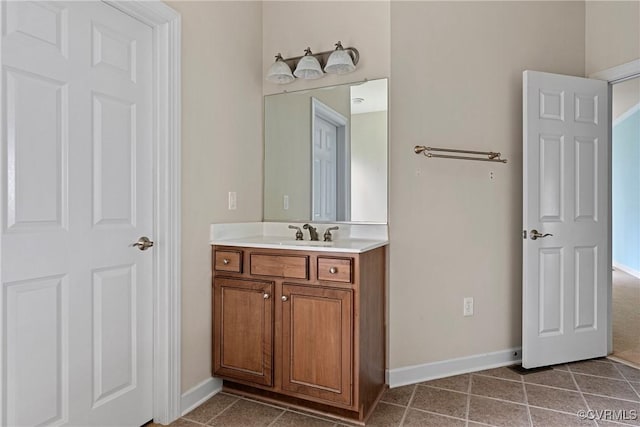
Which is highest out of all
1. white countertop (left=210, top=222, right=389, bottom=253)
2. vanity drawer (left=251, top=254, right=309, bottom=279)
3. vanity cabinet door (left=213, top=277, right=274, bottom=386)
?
white countertop (left=210, top=222, right=389, bottom=253)

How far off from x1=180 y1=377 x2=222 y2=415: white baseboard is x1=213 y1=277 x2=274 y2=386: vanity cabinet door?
0.08m

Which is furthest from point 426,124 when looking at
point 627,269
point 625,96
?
point 627,269

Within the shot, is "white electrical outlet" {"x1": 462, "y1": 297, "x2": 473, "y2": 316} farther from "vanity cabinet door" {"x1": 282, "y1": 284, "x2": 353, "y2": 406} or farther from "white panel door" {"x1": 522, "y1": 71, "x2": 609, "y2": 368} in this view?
"vanity cabinet door" {"x1": 282, "y1": 284, "x2": 353, "y2": 406}

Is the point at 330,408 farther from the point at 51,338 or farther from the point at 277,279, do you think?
the point at 51,338

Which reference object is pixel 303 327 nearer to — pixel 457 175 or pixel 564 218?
pixel 457 175

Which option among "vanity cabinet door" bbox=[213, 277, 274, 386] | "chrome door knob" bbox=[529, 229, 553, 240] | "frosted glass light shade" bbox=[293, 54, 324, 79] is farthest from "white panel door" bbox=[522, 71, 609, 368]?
"vanity cabinet door" bbox=[213, 277, 274, 386]

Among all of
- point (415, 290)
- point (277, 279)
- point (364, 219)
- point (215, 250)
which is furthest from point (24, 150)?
point (415, 290)

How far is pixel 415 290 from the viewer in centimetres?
243

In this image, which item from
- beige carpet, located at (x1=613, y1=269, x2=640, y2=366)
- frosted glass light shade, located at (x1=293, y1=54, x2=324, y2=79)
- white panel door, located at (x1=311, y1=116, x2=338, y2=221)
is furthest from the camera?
beige carpet, located at (x1=613, y1=269, x2=640, y2=366)

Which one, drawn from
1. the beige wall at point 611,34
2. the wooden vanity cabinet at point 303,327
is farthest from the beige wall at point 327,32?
the beige wall at point 611,34

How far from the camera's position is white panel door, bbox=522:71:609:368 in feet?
8.37

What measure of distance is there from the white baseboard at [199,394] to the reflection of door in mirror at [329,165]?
1190mm

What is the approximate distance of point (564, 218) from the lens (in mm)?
2643

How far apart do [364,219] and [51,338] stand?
1698mm
